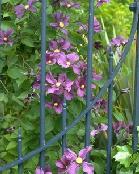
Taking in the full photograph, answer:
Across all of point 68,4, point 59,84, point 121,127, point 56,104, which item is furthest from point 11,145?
point 68,4

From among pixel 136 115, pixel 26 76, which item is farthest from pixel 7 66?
pixel 136 115

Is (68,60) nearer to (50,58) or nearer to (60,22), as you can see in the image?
(50,58)

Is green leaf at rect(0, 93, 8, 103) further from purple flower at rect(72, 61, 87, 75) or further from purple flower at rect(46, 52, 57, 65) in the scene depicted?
purple flower at rect(72, 61, 87, 75)

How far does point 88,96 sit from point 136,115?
0.99ft

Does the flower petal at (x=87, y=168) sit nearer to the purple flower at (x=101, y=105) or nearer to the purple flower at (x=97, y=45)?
the purple flower at (x=101, y=105)

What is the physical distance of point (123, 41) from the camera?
2.96 m

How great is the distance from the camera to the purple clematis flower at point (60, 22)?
273 cm

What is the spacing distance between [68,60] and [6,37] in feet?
1.22

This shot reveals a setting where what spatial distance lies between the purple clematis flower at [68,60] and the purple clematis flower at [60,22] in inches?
7.1

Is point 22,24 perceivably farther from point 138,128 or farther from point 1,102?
point 138,128

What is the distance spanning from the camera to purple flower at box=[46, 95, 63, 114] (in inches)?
105

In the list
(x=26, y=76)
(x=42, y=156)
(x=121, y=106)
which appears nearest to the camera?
(x=42, y=156)

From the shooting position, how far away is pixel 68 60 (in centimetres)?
264

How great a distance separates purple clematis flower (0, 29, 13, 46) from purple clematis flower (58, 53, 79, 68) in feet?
1.03
